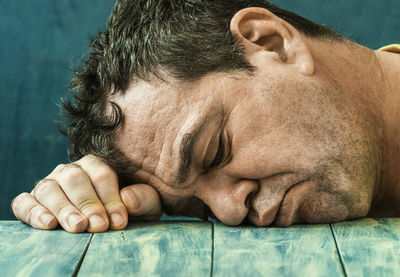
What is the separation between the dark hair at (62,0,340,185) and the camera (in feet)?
4.94

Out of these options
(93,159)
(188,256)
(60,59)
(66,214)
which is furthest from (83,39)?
(188,256)

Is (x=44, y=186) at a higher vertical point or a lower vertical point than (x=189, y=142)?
lower

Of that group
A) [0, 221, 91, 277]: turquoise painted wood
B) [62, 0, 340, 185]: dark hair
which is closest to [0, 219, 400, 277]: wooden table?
[0, 221, 91, 277]: turquoise painted wood

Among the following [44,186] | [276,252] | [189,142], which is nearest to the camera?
[276,252]

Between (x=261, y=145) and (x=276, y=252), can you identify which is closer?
(x=276, y=252)

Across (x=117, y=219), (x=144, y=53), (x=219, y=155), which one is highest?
(x=144, y=53)

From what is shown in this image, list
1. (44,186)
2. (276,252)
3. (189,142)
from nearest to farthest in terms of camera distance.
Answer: (276,252), (189,142), (44,186)

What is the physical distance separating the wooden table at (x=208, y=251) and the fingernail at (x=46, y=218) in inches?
1.0

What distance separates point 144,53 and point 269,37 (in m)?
0.31

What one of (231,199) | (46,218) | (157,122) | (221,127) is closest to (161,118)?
(157,122)

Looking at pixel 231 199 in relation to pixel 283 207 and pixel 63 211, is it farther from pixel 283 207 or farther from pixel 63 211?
pixel 63 211

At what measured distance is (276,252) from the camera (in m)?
1.24

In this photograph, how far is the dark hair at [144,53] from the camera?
151 centimetres

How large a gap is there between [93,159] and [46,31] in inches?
53.2
